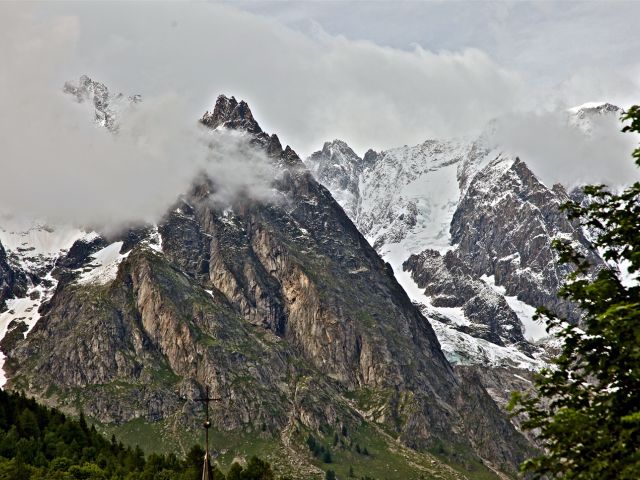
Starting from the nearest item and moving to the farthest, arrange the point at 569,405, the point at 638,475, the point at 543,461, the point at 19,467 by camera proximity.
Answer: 1. the point at 638,475
2. the point at 543,461
3. the point at 569,405
4. the point at 19,467

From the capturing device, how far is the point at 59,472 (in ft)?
625

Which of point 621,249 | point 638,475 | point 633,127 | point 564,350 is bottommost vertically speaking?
point 638,475

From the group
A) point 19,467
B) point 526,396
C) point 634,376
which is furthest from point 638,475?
point 19,467

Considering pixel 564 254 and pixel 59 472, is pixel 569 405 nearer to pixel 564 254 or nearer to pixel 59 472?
pixel 564 254

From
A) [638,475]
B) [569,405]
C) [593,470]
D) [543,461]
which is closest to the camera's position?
[638,475]

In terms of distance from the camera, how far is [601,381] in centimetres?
3841

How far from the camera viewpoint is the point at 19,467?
600ft

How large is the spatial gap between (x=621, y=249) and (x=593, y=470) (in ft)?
41.2

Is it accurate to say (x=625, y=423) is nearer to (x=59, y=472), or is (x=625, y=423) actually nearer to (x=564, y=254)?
(x=564, y=254)

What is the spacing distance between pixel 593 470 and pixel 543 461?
8.86ft

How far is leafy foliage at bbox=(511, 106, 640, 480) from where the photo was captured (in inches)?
1358

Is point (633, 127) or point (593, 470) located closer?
point (593, 470)

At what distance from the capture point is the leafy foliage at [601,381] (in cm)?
3450

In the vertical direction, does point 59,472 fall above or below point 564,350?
above
